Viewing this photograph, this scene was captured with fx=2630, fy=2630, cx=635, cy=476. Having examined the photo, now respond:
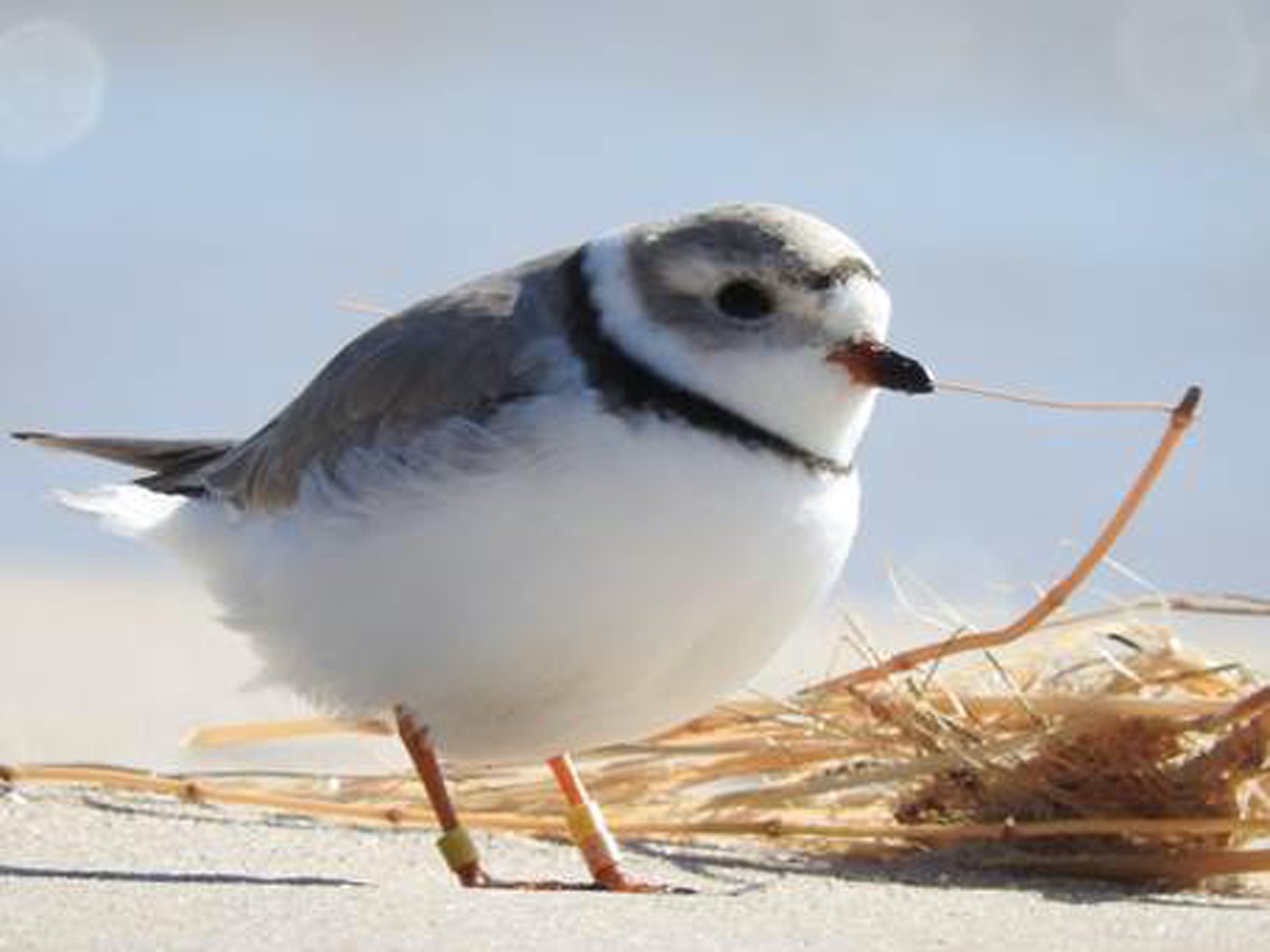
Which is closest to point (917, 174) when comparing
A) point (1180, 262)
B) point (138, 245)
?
point (1180, 262)

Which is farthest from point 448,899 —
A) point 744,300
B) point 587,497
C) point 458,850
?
point 744,300

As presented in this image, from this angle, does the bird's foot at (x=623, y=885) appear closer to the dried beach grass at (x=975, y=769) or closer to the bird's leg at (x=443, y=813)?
the bird's leg at (x=443, y=813)

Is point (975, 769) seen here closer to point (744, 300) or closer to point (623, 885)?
point (623, 885)

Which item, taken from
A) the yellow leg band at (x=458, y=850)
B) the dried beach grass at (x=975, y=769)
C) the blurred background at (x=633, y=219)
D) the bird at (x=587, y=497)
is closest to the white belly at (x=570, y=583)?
the bird at (x=587, y=497)

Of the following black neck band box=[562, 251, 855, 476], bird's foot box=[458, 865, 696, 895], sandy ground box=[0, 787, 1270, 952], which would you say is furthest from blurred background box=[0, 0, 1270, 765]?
black neck band box=[562, 251, 855, 476]

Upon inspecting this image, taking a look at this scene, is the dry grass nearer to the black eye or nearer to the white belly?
the white belly

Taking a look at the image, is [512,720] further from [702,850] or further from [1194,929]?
[1194,929]
